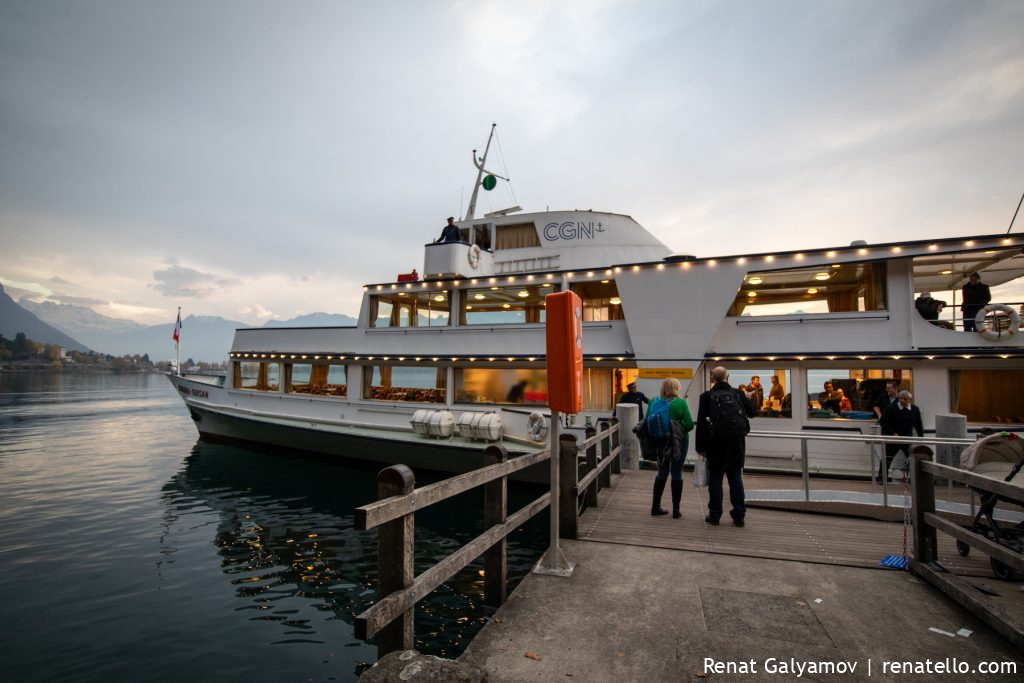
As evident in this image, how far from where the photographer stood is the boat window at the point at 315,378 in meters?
17.1

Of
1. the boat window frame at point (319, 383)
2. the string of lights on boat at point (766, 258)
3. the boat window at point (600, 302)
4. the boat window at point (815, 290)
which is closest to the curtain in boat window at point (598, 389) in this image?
the boat window at point (600, 302)

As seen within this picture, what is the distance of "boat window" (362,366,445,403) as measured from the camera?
1498 cm

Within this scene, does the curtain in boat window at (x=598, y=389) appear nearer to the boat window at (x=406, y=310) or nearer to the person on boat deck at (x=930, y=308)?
the boat window at (x=406, y=310)

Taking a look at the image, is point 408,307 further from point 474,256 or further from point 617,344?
point 617,344

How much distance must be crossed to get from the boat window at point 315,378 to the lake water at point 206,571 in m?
2.71

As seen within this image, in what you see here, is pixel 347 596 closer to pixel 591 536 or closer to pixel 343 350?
pixel 591 536

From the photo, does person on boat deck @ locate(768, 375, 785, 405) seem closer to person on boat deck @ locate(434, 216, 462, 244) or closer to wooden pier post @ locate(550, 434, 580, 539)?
wooden pier post @ locate(550, 434, 580, 539)

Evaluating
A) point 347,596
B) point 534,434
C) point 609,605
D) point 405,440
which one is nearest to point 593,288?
point 534,434

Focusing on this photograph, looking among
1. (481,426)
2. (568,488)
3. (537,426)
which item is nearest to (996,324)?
(537,426)

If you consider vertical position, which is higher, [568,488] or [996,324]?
[996,324]

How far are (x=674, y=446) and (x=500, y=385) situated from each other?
26.8ft

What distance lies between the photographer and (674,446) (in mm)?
6359

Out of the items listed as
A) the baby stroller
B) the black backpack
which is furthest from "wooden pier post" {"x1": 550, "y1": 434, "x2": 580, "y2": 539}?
the baby stroller

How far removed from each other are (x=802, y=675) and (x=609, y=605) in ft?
4.45
